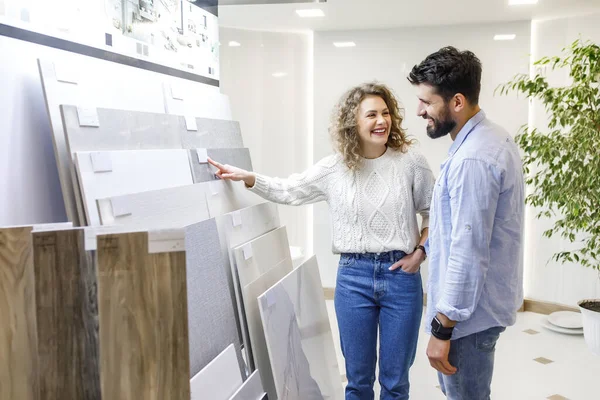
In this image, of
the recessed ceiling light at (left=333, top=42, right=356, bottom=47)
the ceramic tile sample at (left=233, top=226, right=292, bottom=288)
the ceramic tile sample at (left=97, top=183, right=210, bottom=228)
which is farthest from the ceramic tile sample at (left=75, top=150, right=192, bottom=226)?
the recessed ceiling light at (left=333, top=42, right=356, bottom=47)

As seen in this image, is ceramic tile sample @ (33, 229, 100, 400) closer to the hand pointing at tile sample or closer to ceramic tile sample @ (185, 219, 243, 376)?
ceramic tile sample @ (185, 219, 243, 376)

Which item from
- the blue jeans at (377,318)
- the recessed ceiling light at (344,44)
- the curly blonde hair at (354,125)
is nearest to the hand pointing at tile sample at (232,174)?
the curly blonde hair at (354,125)

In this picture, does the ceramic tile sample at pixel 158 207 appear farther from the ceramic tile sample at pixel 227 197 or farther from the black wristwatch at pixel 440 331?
the black wristwatch at pixel 440 331

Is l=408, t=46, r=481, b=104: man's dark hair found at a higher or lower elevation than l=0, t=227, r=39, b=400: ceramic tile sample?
higher

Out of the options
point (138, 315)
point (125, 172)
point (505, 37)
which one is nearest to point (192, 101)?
point (125, 172)

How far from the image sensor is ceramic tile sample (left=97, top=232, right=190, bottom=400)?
38.8 inches

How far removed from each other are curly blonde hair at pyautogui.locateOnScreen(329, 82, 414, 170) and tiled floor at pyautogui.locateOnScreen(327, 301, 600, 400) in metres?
1.57

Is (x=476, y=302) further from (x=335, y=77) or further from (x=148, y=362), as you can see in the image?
(x=335, y=77)

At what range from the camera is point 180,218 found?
1.89 metres

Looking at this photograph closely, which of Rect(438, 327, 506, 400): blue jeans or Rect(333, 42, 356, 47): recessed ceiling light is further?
Rect(333, 42, 356, 47): recessed ceiling light

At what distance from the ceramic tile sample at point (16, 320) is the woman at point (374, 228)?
1214mm

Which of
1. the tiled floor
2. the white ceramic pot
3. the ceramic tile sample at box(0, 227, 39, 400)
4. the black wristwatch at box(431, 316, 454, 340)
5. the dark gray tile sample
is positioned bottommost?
the tiled floor

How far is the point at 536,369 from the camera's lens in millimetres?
3447

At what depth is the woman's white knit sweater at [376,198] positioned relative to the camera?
2.13 metres
